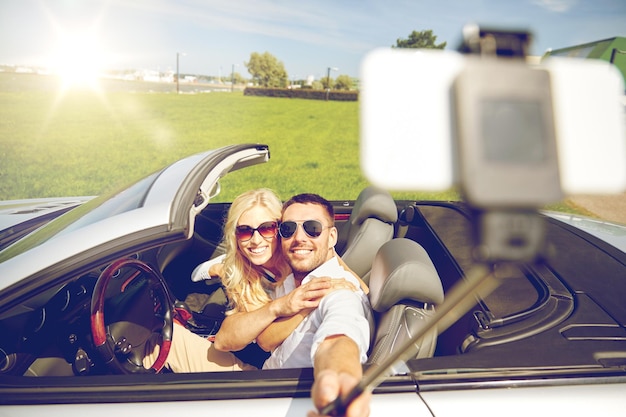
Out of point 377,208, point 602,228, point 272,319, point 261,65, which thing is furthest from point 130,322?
point 261,65

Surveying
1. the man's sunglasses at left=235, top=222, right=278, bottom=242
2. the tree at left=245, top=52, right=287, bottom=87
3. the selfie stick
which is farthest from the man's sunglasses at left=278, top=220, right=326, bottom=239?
the tree at left=245, top=52, right=287, bottom=87

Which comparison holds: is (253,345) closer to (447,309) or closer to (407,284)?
(407,284)

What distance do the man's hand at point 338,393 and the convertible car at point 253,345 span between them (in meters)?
0.30

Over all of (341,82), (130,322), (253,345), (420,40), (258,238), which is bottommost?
(253,345)

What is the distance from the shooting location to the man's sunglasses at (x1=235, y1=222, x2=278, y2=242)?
227 cm

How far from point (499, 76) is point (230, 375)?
137 cm

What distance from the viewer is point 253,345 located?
2297mm

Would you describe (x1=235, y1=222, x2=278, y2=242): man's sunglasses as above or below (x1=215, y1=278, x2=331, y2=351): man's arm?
above

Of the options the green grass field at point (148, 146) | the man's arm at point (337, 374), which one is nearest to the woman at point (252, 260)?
the man's arm at point (337, 374)

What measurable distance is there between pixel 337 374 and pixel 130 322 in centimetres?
115

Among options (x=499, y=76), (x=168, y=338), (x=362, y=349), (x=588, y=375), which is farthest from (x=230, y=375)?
(x=499, y=76)

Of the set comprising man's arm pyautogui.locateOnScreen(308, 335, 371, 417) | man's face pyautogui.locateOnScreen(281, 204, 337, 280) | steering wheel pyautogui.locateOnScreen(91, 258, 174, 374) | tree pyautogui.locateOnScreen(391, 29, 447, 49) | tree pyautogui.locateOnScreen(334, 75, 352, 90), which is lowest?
steering wheel pyautogui.locateOnScreen(91, 258, 174, 374)

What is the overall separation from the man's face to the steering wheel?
0.65 m

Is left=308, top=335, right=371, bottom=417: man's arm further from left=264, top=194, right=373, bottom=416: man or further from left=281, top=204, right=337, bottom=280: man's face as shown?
left=281, top=204, right=337, bottom=280: man's face
